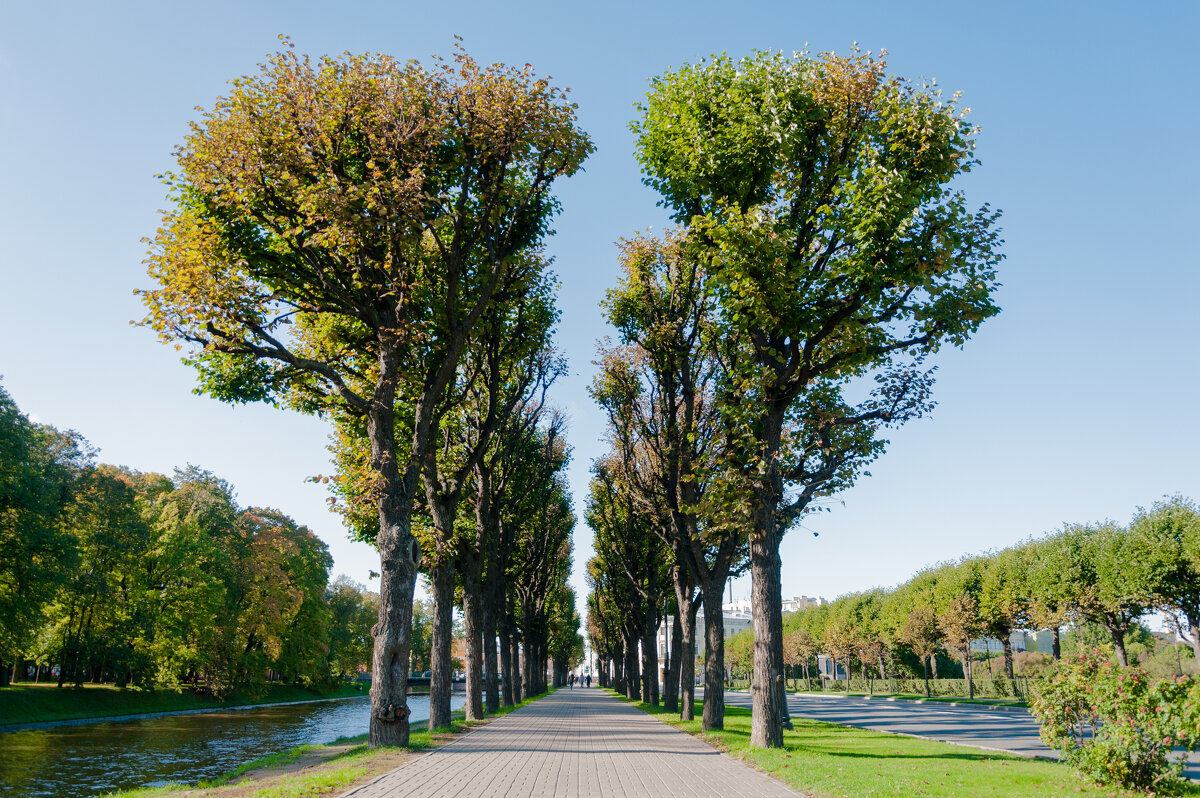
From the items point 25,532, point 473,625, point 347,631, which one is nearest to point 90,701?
point 25,532

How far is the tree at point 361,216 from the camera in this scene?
13.8 meters

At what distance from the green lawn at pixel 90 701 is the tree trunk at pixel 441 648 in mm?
23914

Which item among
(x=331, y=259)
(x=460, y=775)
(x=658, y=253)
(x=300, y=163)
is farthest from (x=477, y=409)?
(x=460, y=775)

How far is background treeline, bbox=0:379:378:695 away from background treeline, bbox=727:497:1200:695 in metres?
40.8

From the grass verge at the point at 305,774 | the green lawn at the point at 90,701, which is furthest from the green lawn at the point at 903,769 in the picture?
the green lawn at the point at 90,701

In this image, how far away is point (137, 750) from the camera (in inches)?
973

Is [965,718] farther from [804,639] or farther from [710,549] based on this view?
[804,639]

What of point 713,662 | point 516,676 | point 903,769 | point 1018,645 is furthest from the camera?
point 1018,645

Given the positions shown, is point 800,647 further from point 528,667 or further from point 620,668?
point 528,667

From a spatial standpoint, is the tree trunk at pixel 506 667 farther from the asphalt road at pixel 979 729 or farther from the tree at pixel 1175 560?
the tree at pixel 1175 560

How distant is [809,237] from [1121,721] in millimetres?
10186

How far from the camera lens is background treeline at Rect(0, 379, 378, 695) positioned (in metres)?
31.2

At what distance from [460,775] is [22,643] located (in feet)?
108

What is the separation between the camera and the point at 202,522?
51.2 m
